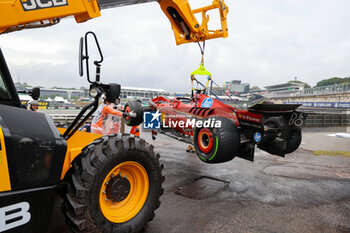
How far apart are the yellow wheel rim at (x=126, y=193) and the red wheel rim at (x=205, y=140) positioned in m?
1.99

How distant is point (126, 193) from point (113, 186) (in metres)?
0.20

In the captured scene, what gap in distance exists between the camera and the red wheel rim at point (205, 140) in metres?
4.36

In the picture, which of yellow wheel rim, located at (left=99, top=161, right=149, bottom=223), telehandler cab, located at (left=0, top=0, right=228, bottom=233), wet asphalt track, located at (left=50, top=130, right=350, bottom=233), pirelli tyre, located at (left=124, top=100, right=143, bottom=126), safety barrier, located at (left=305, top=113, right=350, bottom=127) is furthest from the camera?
safety barrier, located at (left=305, top=113, right=350, bottom=127)

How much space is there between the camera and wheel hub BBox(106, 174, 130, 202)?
7.73 feet

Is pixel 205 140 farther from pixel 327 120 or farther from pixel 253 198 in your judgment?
pixel 327 120

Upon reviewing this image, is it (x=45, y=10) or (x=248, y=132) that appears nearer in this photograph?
(x=45, y=10)

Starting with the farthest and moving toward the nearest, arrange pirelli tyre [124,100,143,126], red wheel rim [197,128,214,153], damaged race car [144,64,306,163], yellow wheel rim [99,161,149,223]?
pirelli tyre [124,100,143,126] → red wheel rim [197,128,214,153] → damaged race car [144,64,306,163] → yellow wheel rim [99,161,149,223]

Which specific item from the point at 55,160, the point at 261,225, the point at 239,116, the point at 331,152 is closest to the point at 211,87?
the point at 239,116

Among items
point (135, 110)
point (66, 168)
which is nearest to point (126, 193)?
point (66, 168)

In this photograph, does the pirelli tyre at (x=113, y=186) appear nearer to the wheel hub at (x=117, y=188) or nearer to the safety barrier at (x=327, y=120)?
the wheel hub at (x=117, y=188)

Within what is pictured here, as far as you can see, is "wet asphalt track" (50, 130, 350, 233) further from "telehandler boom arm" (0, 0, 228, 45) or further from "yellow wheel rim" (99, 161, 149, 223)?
"telehandler boom arm" (0, 0, 228, 45)

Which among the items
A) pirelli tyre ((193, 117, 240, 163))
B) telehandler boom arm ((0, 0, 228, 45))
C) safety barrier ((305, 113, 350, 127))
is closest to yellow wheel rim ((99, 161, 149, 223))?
telehandler boom arm ((0, 0, 228, 45))

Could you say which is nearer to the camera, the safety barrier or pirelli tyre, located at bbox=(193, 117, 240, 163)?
pirelli tyre, located at bbox=(193, 117, 240, 163)

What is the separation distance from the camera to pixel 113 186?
2361mm
